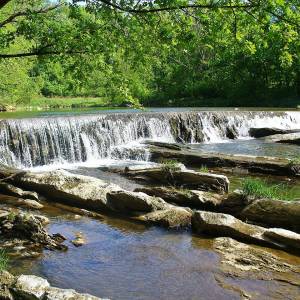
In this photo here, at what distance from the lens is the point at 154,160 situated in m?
16.9

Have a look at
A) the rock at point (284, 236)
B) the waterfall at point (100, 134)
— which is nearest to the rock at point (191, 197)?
the rock at point (284, 236)

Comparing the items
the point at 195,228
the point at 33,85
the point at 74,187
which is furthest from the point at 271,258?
the point at 33,85

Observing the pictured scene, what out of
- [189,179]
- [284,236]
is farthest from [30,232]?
[189,179]

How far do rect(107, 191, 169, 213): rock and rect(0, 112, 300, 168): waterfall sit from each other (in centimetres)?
747

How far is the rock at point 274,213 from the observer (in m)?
8.21

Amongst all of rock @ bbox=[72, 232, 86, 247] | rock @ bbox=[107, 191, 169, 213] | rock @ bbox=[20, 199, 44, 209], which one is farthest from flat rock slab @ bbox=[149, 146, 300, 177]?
rock @ bbox=[72, 232, 86, 247]

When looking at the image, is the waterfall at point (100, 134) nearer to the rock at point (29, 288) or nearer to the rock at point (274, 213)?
the rock at point (274, 213)

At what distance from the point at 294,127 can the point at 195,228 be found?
2056 cm

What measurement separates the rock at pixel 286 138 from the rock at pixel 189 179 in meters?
10.1

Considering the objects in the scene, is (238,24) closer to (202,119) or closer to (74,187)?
(74,187)

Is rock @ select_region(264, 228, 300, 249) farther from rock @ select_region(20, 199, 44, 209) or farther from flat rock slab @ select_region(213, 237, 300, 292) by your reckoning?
rock @ select_region(20, 199, 44, 209)

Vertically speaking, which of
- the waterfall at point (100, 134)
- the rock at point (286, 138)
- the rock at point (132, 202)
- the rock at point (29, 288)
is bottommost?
the rock at point (286, 138)

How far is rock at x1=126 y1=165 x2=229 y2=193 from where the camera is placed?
37.2 feet

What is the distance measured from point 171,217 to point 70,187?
9.71ft
